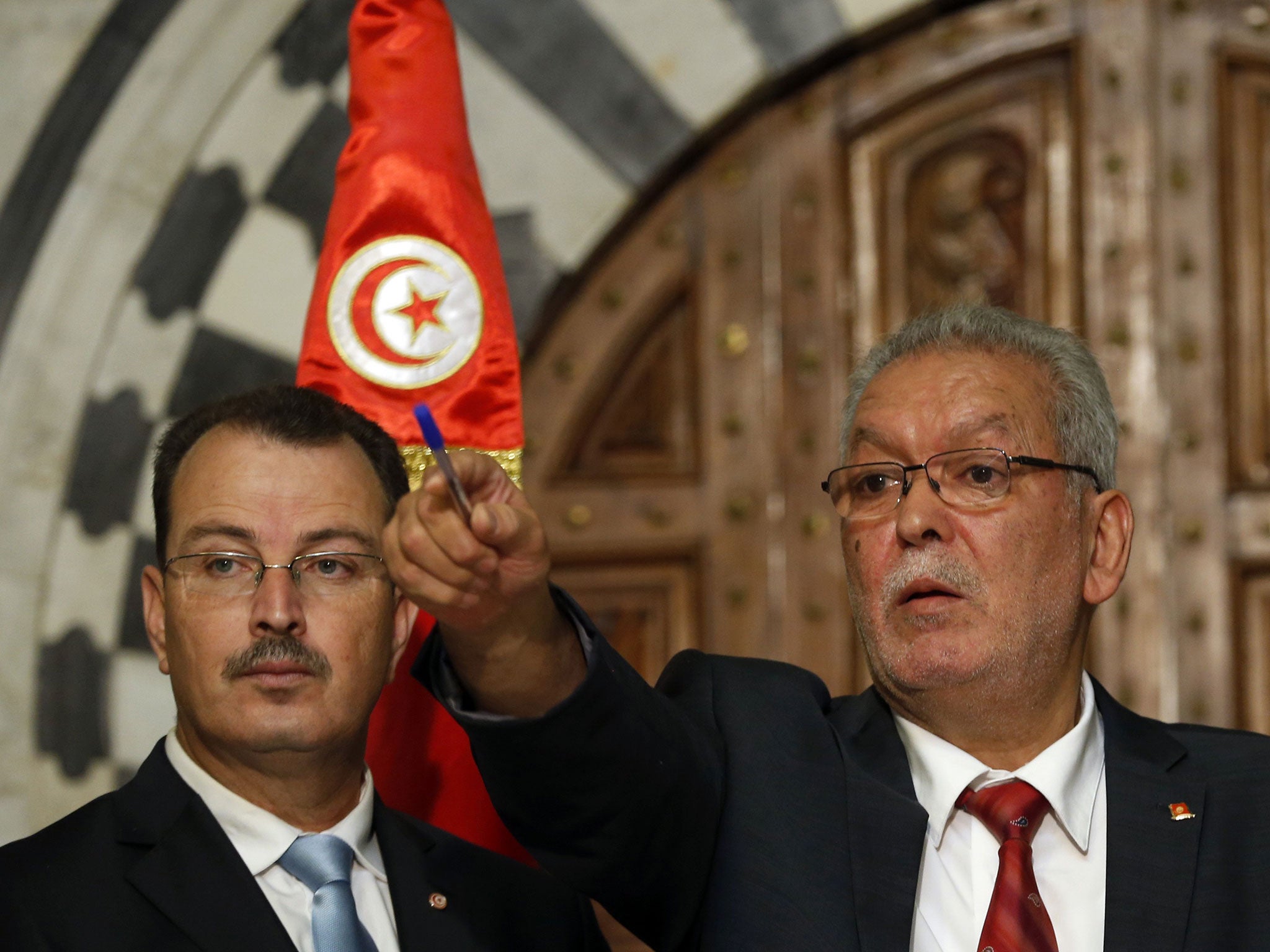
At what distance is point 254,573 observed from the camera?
4.62 ft

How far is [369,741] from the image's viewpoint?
1763 millimetres

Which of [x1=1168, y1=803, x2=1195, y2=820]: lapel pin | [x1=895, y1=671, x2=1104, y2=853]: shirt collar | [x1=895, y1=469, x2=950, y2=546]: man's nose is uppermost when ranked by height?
[x1=895, y1=469, x2=950, y2=546]: man's nose

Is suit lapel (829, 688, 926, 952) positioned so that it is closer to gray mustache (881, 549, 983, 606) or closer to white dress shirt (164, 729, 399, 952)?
gray mustache (881, 549, 983, 606)

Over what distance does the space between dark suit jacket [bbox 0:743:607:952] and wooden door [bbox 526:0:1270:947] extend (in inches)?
43.2

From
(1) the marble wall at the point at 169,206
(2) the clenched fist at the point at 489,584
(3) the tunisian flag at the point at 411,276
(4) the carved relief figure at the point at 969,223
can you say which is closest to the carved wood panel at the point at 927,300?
(4) the carved relief figure at the point at 969,223

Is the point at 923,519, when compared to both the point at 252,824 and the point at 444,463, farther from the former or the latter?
the point at 252,824

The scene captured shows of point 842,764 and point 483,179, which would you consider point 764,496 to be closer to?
point 483,179

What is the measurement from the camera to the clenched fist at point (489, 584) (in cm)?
108

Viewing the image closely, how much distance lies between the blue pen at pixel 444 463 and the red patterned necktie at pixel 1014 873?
2.26ft

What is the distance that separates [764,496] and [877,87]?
31.3 inches

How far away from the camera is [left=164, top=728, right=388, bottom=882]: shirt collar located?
1.39 metres

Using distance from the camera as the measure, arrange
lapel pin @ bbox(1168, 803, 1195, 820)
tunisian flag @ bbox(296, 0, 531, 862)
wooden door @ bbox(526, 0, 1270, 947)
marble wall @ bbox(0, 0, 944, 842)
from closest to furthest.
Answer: lapel pin @ bbox(1168, 803, 1195, 820), tunisian flag @ bbox(296, 0, 531, 862), marble wall @ bbox(0, 0, 944, 842), wooden door @ bbox(526, 0, 1270, 947)

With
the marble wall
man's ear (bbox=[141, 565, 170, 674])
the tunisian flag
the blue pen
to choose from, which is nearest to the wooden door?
the marble wall

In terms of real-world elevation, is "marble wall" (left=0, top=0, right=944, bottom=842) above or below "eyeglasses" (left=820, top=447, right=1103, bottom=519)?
above
